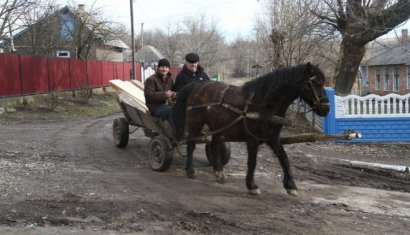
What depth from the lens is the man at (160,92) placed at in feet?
28.6

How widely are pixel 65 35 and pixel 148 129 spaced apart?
98.0ft

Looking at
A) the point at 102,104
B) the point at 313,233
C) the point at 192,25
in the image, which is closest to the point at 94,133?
the point at 313,233

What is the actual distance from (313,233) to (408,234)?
1026 mm

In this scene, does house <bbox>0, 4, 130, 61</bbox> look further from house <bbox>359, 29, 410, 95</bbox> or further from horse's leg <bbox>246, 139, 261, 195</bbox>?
horse's leg <bbox>246, 139, 261, 195</bbox>

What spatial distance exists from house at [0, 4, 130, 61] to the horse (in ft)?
80.2

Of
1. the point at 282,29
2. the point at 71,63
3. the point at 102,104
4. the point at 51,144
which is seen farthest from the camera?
the point at 71,63

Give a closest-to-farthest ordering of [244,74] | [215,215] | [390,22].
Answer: [215,215] → [390,22] → [244,74]

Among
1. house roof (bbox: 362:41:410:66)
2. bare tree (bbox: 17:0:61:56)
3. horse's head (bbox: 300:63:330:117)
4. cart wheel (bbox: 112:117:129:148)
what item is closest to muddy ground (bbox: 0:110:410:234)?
cart wheel (bbox: 112:117:129:148)

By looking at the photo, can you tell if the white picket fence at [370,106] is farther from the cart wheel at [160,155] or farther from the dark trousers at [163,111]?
the cart wheel at [160,155]

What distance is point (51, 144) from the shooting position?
38.9 ft

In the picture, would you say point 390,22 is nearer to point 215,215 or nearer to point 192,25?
point 215,215

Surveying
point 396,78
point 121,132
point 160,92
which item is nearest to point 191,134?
point 160,92

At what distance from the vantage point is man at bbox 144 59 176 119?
8719 mm

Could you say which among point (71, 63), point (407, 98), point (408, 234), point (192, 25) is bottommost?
point (408, 234)
